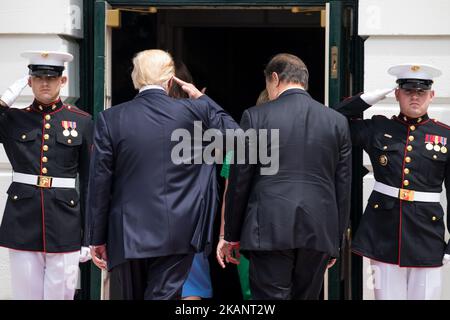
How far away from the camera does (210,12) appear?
8.38 m

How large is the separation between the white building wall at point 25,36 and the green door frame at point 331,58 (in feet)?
0.55

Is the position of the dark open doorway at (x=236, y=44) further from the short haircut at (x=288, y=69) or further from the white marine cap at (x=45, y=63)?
the short haircut at (x=288, y=69)

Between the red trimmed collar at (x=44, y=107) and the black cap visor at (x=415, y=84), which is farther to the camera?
the red trimmed collar at (x=44, y=107)

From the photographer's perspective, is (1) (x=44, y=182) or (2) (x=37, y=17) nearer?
(1) (x=44, y=182)

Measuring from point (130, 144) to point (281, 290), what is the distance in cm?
96

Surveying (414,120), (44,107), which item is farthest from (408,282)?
(44,107)

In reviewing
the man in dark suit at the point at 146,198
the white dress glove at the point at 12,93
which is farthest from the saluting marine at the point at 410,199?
the white dress glove at the point at 12,93

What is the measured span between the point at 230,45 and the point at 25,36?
125 inches

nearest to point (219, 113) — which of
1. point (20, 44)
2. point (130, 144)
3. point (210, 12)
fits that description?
point (130, 144)

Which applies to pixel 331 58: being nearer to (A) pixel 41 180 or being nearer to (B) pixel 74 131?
(B) pixel 74 131

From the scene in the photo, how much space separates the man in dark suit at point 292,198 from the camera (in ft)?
16.3

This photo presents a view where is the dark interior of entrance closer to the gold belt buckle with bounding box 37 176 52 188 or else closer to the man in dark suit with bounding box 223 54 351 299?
the gold belt buckle with bounding box 37 176 52 188

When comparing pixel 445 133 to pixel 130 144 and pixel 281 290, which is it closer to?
Result: pixel 281 290

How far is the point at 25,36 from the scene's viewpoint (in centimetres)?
625
